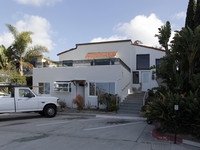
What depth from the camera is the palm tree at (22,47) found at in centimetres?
2005

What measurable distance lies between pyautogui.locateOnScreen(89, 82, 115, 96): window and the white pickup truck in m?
3.21

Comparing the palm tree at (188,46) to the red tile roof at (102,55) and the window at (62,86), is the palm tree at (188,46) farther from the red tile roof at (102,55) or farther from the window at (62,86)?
the red tile roof at (102,55)

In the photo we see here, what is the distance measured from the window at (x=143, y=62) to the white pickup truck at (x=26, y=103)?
10042 millimetres

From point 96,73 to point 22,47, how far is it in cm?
1126

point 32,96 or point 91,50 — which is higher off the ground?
point 91,50

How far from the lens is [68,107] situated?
14.3 meters

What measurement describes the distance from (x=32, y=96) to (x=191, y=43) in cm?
901

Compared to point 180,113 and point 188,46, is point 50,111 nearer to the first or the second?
point 180,113

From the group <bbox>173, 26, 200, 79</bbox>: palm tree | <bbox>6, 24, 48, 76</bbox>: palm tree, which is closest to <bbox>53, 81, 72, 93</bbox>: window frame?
<bbox>6, 24, 48, 76</bbox>: palm tree

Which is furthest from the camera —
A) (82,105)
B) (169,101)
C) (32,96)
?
(82,105)

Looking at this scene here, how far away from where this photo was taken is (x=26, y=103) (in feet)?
34.4


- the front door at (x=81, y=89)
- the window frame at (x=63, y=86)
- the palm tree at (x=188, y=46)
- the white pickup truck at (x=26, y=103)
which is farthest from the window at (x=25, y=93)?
the palm tree at (x=188, y=46)

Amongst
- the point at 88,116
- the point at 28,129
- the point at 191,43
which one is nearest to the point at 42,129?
the point at 28,129

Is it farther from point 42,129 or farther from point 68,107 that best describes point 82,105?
point 42,129
